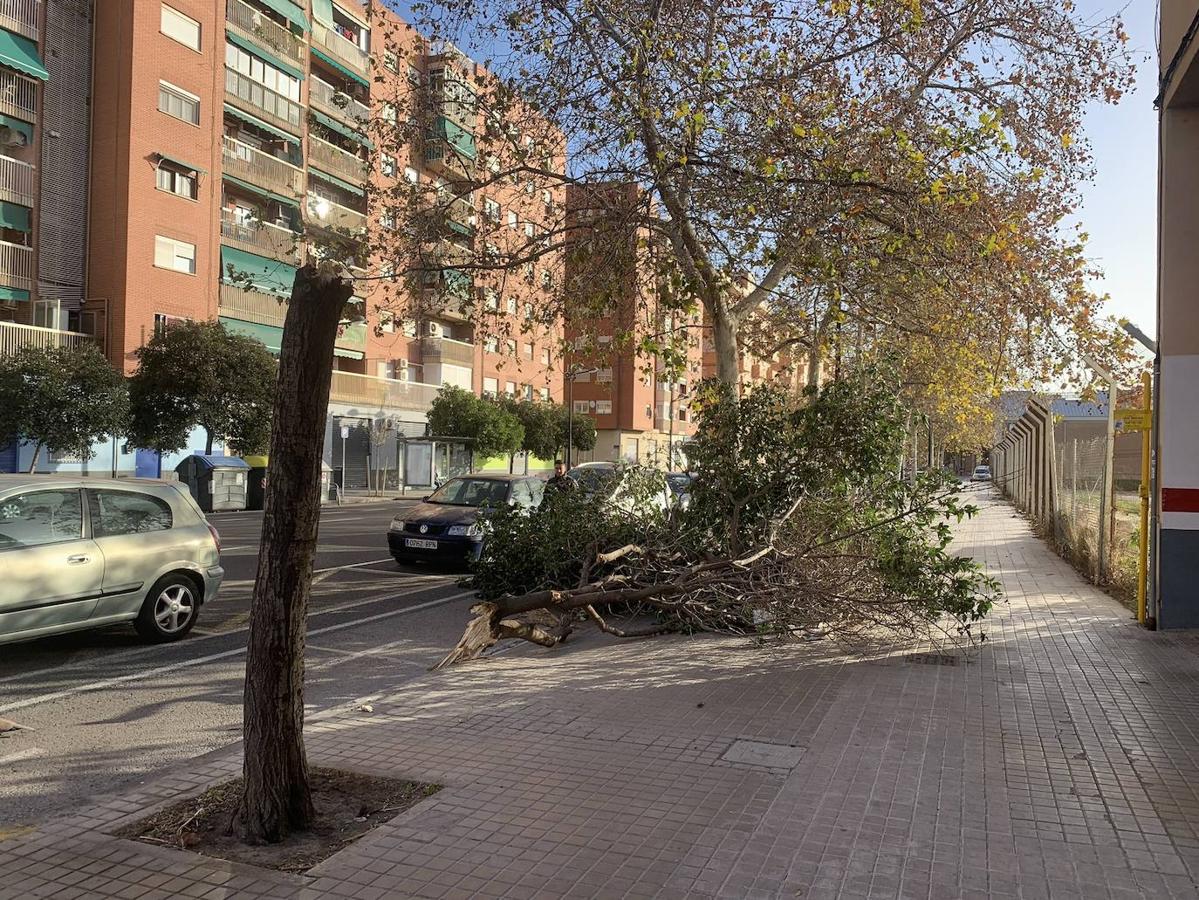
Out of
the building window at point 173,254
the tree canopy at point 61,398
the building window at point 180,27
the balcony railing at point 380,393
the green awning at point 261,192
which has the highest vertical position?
the building window at point 180,27

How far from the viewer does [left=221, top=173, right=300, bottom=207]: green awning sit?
34.1 metres

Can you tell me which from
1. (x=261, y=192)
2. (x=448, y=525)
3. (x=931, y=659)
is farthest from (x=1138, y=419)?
(x=261, y=192)

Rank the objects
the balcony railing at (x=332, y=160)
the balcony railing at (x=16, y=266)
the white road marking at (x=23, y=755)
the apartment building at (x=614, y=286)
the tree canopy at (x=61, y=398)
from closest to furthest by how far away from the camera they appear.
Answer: the white road marking at (x=23, y=755), the apartment building at (x=614, y=286), the tree canopy at (x=61, y=398), the balcony railing at (x=16, y=266), the balcony railing at (x=332, y=160)

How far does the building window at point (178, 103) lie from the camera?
31.5 meters

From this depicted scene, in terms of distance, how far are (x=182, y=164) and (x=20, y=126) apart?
4.81 m

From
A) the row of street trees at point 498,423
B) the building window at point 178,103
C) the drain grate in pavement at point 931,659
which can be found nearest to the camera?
the drain grate in pavement at point 931,659

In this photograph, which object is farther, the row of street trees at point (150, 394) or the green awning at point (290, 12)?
the green awning at point (290, 12)

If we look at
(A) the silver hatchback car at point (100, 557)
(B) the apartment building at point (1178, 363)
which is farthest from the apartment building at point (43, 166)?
(B) the apartment building at point (1178, 363)

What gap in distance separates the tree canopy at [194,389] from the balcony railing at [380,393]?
8.82 m

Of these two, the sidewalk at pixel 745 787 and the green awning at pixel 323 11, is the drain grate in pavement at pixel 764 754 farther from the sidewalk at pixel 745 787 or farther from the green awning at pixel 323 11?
the green awning at pixel 323 11

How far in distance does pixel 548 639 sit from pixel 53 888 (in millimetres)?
4945

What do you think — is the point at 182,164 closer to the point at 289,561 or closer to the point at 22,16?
the point at 22,16

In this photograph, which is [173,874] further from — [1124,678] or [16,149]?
[16,149]

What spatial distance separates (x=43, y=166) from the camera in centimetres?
2947
